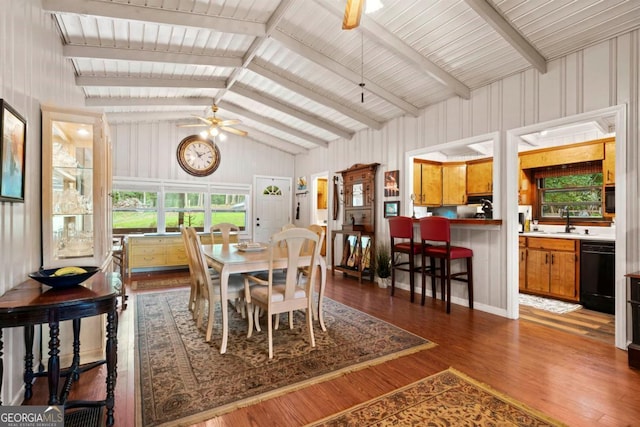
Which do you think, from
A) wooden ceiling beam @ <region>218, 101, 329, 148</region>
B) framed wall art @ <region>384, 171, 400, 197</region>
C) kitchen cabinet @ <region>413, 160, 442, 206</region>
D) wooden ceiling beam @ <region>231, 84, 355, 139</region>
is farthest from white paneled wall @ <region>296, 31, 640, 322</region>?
wooden ceiling beam @ <region>218, 101, 329, 148</region>

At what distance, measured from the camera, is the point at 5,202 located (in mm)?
1791

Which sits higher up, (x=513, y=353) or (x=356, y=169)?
(x=356, y=169)

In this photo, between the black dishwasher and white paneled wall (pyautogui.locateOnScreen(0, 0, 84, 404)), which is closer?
white paneled wall (pyautogui.locateOnScreen(0, 0, 84, 404))

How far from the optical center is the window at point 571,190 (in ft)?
15.6

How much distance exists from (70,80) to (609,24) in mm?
5579

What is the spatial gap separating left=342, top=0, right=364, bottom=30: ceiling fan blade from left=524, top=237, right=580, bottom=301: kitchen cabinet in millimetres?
4139

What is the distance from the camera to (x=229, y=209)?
7.61 meters

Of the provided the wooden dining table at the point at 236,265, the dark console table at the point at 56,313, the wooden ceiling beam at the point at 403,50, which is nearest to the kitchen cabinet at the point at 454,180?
the wooden ceiling beam at the point at 403,50

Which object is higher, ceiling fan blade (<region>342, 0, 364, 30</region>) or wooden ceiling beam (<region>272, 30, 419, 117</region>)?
wooden ceiling beam (<region>272, 30, 419, 117</region>)

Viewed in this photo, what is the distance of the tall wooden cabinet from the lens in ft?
17.5

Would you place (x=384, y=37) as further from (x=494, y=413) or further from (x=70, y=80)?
(x=70, y=80)

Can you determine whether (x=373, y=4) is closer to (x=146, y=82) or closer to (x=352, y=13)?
(x=352, y=13)

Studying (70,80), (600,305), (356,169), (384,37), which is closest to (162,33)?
(70,80)

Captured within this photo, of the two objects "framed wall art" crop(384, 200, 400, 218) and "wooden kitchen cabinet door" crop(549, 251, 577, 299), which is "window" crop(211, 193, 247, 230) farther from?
"wooden kitchen cabinet door" crop(549, 251, 577, 299)
